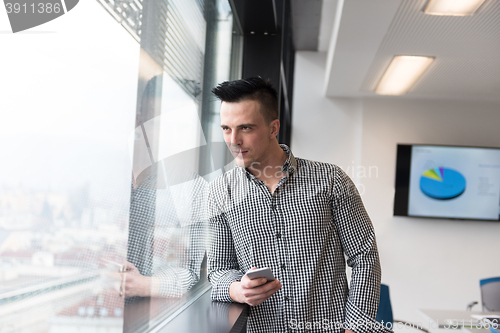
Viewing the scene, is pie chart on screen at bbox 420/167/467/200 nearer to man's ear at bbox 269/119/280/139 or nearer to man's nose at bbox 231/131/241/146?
man's ear at bbox 269/119/280/139

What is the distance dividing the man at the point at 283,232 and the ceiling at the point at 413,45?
1518 millimetres

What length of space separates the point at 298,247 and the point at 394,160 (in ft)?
12.6

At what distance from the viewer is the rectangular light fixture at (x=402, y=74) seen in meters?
3.65

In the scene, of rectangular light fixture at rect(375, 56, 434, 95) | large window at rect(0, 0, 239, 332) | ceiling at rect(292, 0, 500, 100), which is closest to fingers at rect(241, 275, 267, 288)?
large window at rect(0, 0, 239, 332)

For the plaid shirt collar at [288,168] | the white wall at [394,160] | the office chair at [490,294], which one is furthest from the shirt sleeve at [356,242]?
the white wall at [394,160]

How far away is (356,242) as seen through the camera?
1.50m

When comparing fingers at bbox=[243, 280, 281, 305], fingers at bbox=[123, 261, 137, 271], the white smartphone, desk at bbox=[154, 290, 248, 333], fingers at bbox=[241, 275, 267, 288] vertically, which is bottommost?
desk at bbox=[154, 290, 248, 333]

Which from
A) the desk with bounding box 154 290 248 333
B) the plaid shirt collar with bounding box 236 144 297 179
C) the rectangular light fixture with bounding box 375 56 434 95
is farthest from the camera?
the rectangular light fixture with bounding box 375 56 434 95

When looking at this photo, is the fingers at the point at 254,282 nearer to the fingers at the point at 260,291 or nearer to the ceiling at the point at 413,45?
the fingers at the point at 260,291

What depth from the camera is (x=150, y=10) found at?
0.99 metres

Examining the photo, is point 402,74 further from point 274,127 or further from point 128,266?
point 128,266

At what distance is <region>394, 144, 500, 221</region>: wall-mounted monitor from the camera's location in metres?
4.79

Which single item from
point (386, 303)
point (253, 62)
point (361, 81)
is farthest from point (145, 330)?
point (361, 81)

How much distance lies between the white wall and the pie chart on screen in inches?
13.5
